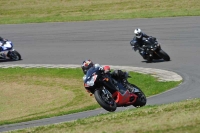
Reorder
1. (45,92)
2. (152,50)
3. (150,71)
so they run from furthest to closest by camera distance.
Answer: (152,50) < (150,71) < (45,92)

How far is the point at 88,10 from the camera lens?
3612 cm

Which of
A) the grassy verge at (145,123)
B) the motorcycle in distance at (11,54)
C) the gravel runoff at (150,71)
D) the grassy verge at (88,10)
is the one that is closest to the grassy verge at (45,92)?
the gravel runoff at (150,71)

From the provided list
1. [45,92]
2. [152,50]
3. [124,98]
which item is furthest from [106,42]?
[124,98]

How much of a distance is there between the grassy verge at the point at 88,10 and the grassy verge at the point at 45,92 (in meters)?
11.1

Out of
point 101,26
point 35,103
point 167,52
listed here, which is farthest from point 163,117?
point 101,26

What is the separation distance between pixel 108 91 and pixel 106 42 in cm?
1415

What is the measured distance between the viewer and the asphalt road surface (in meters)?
22.4

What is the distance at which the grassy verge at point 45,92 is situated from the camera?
50.7 ft

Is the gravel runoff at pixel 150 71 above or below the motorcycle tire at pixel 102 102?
below

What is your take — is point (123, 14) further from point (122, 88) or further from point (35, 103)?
point (122, 88)

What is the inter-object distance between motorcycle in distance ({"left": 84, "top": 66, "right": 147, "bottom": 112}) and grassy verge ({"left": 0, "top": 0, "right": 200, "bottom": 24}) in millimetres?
18063

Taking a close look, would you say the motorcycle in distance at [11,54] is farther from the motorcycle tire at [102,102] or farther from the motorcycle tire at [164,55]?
the motorcycle tire at [102,102]

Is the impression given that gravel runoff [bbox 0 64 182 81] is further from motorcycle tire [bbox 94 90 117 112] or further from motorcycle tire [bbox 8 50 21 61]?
motorcycle tire [bbox 94 90 117 112]

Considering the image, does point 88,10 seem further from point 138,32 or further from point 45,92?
point 45,92
